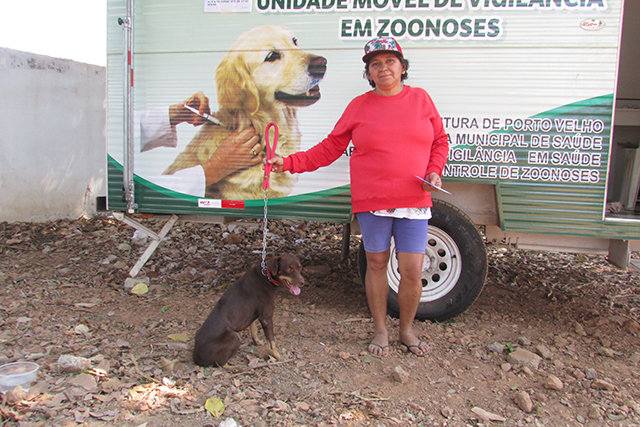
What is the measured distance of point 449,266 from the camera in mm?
4008

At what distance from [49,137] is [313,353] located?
224 inches

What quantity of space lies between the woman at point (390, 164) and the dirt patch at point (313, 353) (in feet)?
1.56

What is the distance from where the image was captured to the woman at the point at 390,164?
3207mm

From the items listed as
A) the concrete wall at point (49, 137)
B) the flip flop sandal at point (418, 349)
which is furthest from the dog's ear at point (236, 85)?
the concrete wall at point (49, 137)

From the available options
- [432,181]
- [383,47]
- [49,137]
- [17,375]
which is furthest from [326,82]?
[49,137]

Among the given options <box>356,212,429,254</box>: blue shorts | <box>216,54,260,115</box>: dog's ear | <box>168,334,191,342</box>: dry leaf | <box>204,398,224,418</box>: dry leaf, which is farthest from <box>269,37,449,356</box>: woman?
<box>168,334,191,342</box>: dry leaf

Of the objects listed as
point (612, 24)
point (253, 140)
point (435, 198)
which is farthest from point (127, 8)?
point (612, 24)

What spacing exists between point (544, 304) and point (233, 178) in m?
3.07

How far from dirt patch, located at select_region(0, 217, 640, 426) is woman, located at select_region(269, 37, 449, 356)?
474 mm

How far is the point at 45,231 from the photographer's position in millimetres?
6680

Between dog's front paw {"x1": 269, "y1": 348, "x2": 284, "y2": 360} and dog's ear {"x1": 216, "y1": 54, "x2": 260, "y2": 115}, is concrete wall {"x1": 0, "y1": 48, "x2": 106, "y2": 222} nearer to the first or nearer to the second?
dog's ear {"x1": 216, "y1": 54, "x2": 260, "y2": 115}

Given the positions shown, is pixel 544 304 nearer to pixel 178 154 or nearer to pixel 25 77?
pixel 178 154

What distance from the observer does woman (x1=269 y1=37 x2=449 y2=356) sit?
321 cm

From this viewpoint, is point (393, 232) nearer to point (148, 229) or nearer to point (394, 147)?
point (394, 147)
